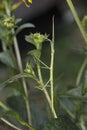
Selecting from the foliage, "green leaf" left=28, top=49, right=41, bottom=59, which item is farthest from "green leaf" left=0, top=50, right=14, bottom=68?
"green leaf" left=28, top=49, right=41, bottom=59

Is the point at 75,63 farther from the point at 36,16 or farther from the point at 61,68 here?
the point at 36,16

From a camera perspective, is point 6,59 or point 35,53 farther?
point 6,59

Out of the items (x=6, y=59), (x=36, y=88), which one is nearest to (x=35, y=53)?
(x=36, y=88)

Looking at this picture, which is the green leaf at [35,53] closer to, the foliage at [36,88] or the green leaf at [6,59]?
the foliage at [36,88]

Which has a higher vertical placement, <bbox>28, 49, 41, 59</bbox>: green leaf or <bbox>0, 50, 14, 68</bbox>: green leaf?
<bbox>28, 49, 41, 59</bbox>: green leaf

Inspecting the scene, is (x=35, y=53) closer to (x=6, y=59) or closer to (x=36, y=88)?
(x=36, y=88)

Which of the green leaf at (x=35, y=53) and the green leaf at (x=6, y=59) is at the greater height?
the green leaf at (x=35, y=53)

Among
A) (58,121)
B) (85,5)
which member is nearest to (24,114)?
(58,121)

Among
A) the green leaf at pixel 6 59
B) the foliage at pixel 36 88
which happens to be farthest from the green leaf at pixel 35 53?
the green leaf at pixel 6 59

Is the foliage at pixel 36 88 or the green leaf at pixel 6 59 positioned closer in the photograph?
the foliage at pixel 36 88

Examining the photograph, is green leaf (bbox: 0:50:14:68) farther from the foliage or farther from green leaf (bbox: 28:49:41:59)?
green leaf (bbox: 28:49:41:59)

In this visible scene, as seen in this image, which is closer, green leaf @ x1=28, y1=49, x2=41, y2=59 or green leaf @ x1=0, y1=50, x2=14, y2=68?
green leaf @ x1=28, y1=49, x2=41, y2=59
